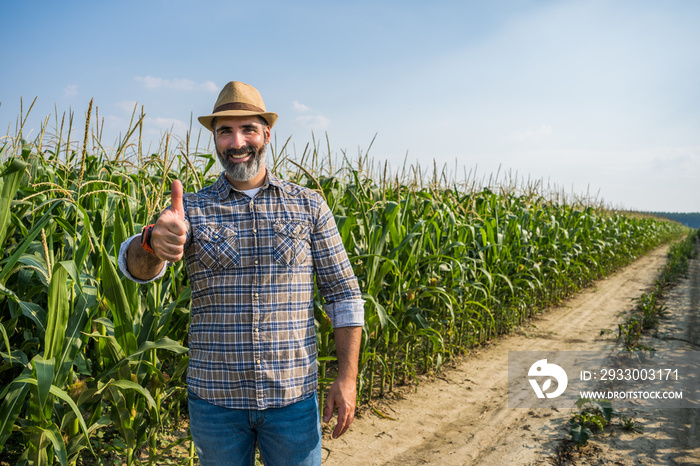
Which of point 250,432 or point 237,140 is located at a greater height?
point 237,140

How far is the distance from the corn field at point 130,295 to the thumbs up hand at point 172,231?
0.49m

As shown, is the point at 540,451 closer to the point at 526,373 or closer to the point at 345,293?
the point at 526,373

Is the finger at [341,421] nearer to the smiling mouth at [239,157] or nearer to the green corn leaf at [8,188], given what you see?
the smiling mouth at [239,157]

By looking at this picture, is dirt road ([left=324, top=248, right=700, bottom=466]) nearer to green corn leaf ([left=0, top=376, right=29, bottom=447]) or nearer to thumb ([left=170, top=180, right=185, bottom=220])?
green corn leaf ([left=0, top=376, right=29, bottom=447])

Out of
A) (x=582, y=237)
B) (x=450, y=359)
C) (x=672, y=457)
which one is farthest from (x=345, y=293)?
(x=582, y=237)

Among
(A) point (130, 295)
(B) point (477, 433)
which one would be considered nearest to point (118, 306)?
(A) point (130, 295)

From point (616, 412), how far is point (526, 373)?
1003mm

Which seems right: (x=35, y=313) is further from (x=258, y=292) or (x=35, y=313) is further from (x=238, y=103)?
(x=238, y=103)

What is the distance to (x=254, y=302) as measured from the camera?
57.6 inches

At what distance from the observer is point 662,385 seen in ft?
13.2

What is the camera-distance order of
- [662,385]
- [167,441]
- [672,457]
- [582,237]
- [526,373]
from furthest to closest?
[582,237]
[526,373]
[662,385]
[672,457]
[167,441]

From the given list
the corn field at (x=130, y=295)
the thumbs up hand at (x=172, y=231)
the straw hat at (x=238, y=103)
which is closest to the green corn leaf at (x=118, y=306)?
the corn field at (x=130, y=295)

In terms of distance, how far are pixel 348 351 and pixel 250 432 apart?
42 centimetres

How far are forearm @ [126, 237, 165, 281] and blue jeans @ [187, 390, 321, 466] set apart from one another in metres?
0.45
